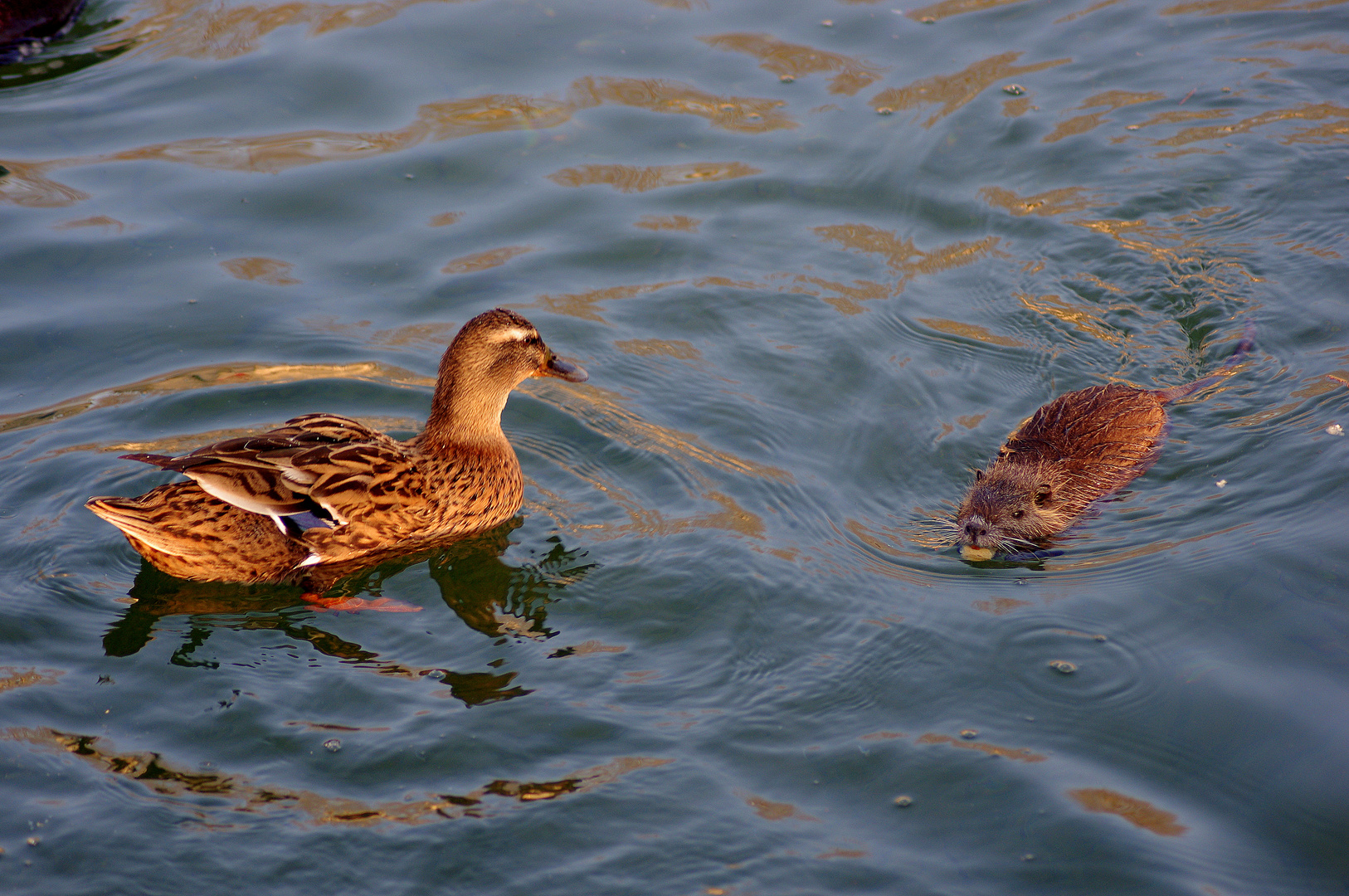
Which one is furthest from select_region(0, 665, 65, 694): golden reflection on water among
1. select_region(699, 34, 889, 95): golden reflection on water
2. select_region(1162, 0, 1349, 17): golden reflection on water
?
select_region(1162, 0, 1349, 17): golden reflection on water

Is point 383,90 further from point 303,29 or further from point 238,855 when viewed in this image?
point 238,855

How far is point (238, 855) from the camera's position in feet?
15.2

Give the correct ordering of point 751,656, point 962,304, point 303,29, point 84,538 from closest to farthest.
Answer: point 751,656 → point 84,538 → point 962,304 → point 303,29

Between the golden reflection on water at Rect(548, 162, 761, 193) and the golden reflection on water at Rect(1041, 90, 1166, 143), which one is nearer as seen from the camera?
the golden reflection on water at Rect(548, 162, 761, 193)

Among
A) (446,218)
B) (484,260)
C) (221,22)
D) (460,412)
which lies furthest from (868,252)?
(221,22)

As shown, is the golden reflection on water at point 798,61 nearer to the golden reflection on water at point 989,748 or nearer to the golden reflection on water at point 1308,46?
the golden reflection on water at point 1308,46

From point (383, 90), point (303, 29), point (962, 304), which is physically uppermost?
point (303, 29)

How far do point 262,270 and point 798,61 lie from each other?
5754 millimetres

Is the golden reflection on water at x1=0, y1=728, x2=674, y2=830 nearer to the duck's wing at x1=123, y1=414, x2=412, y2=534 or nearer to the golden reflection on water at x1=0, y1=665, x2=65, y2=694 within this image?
the golden reflection on water at x1=0, y1=665, x2=65, y2=694

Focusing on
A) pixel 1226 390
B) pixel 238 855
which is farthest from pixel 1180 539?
pixel 238 855

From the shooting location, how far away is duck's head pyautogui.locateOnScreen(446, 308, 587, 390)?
22.4 ft

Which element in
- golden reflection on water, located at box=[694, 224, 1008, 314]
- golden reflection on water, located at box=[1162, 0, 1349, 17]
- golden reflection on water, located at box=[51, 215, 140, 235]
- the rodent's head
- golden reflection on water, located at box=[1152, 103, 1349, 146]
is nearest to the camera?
the rodent's head

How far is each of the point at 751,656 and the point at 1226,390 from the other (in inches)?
161

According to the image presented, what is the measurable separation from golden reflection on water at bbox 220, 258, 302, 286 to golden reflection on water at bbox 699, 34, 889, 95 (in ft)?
17.2
